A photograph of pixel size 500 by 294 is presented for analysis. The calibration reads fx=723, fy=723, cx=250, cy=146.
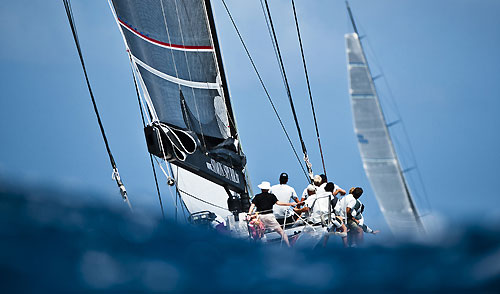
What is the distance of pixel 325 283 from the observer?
325 centimetres

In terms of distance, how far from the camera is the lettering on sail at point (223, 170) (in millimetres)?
8328

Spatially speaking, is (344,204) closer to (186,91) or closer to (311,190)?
(311,190)

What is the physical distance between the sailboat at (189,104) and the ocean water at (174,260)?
12.8 ft

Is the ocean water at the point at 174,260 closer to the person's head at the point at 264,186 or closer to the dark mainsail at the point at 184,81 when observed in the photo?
the person's head at the point at 264,186

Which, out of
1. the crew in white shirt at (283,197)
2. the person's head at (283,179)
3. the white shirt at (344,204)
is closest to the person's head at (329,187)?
the white shirt at (344,204)

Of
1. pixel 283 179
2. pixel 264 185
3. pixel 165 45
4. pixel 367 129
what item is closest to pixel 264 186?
pixel 264 185

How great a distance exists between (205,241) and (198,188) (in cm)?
481

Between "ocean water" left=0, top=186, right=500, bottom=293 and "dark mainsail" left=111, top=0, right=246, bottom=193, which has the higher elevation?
"dark mainsail" left=111, top=0, right=246, bottom=193

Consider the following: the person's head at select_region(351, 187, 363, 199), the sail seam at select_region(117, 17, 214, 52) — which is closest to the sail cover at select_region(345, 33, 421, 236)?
the person's head at select_region(351, 187, 363, 199)

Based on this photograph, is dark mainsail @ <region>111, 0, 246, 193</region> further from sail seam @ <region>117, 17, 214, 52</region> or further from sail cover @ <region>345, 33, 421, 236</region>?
sail cover @ <region>345, 33, 421, 236</region>

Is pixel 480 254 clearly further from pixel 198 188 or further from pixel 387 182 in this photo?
pixel 198 188

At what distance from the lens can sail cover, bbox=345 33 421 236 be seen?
566 cm

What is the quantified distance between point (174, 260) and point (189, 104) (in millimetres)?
5713

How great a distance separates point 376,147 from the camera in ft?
19.0
